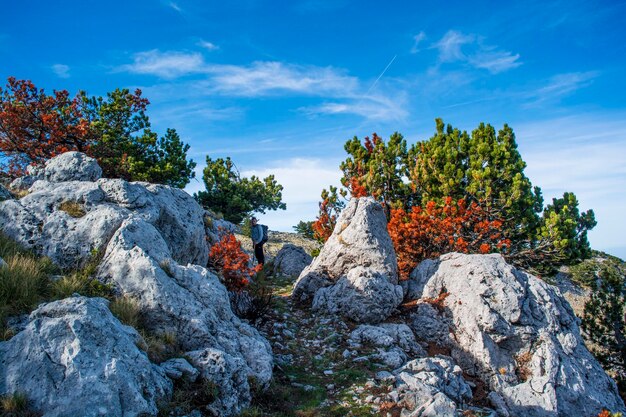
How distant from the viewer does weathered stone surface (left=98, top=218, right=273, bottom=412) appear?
8.66 meters

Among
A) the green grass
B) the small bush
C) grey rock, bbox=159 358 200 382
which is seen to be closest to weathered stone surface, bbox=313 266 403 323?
grey rock, bbox=159 358 200 382

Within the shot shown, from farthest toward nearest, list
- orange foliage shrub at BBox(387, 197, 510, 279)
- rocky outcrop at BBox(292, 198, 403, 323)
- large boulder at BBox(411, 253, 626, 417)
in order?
orange foliage shrub at BBox(387, 197, 510, 279)
rocky outcrop at BBox(292, 198, 403, 323)
large boulder at BBox(411, 253, 626, 417)

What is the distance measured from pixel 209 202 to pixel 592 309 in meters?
32.9

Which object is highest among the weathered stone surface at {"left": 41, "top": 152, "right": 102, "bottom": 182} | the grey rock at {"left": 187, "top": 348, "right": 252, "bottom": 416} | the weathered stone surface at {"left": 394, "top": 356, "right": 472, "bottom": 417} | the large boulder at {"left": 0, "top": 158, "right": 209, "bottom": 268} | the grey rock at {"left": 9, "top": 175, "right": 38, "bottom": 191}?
the weathered stone surface at {"left": 41, "top": 152, "right": 102, "bottom": 182}

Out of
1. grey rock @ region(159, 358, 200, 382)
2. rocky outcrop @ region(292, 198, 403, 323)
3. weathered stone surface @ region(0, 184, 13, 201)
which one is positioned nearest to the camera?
grey rock @ region(159, 358, 200, 382)

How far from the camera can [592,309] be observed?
61.4 feet

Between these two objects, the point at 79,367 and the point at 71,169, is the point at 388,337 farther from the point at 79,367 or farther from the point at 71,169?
the point at 71,169

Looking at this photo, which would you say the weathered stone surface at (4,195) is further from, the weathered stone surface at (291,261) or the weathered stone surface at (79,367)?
the weathered stone surface at (291,261)

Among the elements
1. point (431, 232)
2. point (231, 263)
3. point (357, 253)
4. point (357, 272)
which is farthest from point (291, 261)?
point (231, 263)

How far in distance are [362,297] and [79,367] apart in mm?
9818

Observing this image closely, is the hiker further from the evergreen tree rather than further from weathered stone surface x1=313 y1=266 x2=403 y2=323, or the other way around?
the evergreen tree

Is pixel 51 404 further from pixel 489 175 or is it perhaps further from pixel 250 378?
pixel 489 175

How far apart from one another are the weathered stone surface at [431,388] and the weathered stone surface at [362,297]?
3.56 m

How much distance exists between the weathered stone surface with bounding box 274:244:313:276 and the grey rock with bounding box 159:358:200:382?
621 inches
